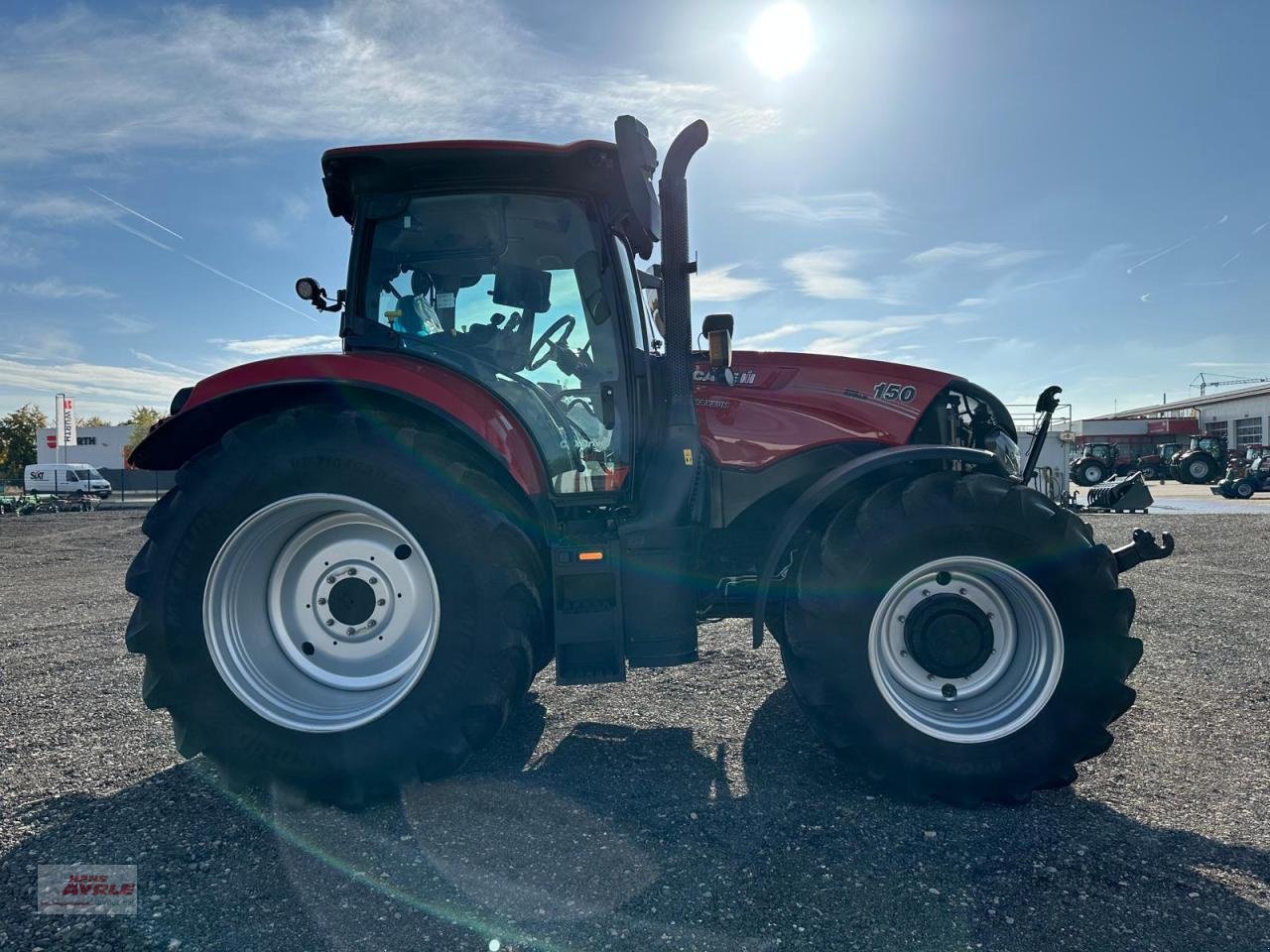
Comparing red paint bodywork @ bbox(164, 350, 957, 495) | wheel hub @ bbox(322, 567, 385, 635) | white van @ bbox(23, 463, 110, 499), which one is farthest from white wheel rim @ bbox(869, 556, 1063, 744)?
white van @ bbox(23, 463, 110, 499)

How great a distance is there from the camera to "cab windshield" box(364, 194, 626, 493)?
121 inches

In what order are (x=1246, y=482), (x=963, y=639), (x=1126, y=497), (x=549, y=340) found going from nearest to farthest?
(x=963, y=639), (x=549, y=340), (x=1126, y=497), (x=1246, y=482)

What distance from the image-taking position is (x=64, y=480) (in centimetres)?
2802

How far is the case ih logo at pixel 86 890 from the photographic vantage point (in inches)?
82.4

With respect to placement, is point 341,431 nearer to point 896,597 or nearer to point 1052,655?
point 896,597

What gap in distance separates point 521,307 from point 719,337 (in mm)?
884

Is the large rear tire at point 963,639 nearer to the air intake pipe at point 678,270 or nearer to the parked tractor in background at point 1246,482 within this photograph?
the air intake pipe at point 678,270

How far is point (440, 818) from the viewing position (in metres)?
2.59

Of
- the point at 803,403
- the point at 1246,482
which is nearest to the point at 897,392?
the point at 803,403

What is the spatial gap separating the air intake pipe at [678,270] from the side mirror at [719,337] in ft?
0.52

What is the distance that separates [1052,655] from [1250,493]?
83.5ft

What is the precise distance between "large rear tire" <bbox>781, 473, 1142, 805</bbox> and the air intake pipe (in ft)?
2.67

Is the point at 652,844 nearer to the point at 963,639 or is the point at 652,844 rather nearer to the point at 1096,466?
the point at 963,639

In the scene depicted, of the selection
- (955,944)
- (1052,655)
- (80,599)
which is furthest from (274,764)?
(80,599)
